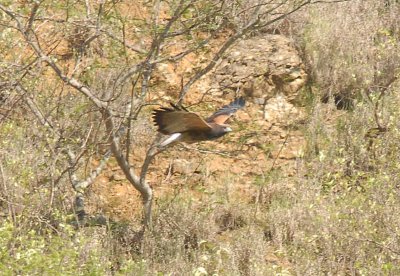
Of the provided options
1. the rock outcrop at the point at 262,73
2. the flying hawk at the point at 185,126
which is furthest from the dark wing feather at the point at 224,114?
the rock outcrop at the point at 262,73

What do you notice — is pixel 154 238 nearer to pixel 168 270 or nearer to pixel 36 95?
pixel 168 270

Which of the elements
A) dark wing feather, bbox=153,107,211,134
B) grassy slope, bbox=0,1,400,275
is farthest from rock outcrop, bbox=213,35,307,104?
dark wing feather, bbox=153,107,211,134

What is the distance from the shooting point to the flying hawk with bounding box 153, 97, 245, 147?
6.43 m

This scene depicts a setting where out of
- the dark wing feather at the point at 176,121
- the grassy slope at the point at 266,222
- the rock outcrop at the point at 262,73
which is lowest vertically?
the grassy slope at the point at 266,222

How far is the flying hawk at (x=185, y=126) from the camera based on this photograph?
6434 mm

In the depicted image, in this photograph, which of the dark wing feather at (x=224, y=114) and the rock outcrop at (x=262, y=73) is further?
the rock outcrop at (x=262, y=73)

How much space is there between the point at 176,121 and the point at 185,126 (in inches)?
7.9

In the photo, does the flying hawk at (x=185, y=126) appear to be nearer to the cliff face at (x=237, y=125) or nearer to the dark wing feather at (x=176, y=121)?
the dark wing feather at (x=176, y=121)

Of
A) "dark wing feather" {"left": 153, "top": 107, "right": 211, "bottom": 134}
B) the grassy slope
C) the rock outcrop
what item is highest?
"dark wing feather" {"left": 153, "top": 107, "right": 211, "bottom": 134}

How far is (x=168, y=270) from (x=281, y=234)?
1.17m

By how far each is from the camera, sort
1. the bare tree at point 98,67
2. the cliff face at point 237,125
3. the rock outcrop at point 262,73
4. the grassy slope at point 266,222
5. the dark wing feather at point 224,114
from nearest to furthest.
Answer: the bare tree at point 98,67, the grassy slope at point 266,222, the dark wing feather at point 224,114, the cliff face at point 237,125, the rock outcrop at point 262,73

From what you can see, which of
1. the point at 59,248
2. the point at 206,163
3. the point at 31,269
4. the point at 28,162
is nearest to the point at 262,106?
the point at 206,163

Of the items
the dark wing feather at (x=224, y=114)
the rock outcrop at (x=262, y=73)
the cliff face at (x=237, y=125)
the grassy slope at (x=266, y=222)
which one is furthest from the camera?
the rock outcrop at (x=262, y=73)

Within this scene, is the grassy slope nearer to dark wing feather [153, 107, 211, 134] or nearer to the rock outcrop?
the rock outcrop
